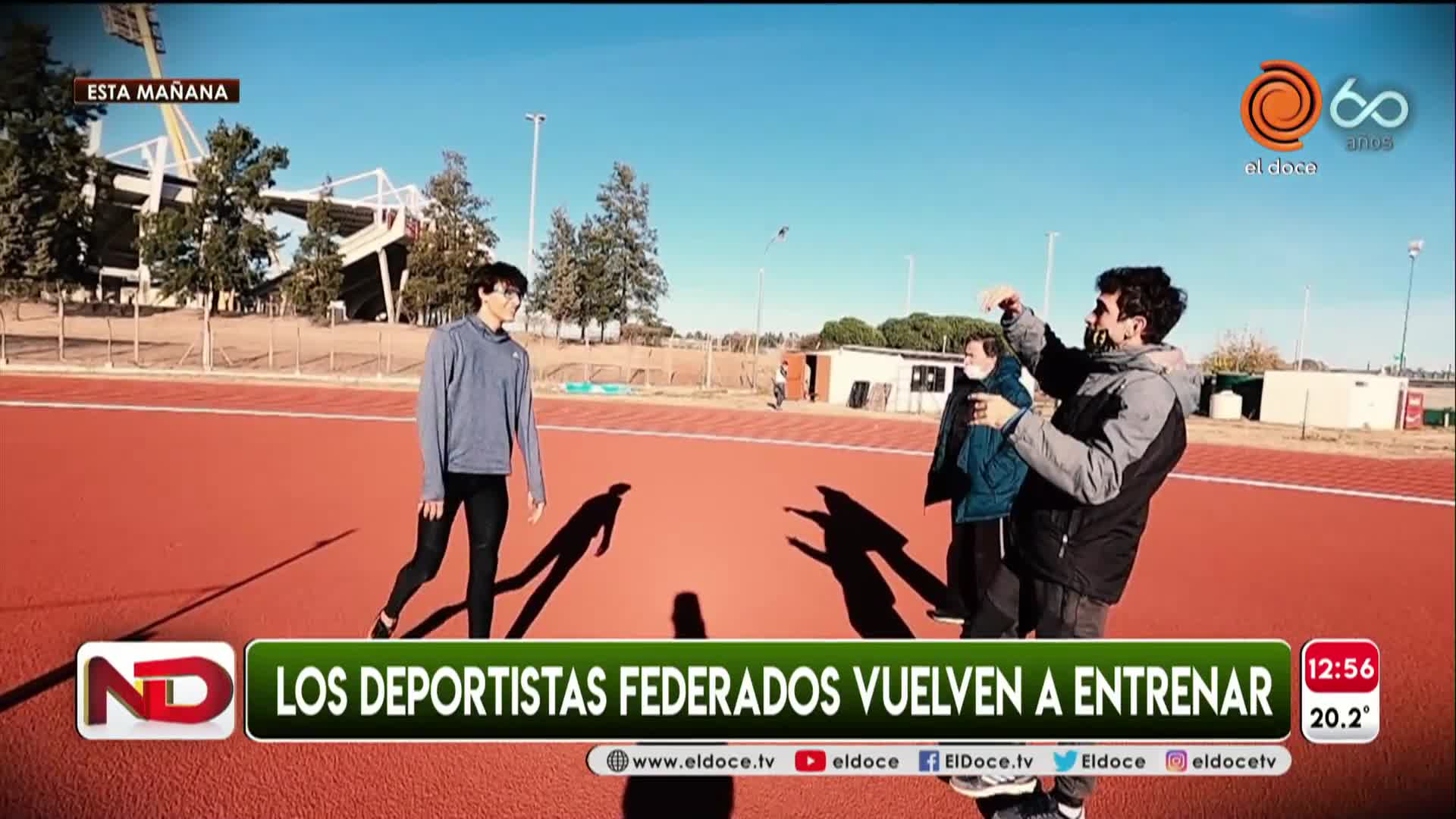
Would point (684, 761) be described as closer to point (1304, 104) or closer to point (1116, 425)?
point (1116, 425)

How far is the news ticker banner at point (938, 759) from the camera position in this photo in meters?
1.71

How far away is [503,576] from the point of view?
11.3 ft

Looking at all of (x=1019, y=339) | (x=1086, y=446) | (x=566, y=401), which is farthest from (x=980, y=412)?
(x=566, y=401)

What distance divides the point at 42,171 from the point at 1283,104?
4486 mm

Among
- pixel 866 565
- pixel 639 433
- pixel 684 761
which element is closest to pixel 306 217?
pixel 684 761

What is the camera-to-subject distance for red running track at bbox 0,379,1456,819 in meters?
1.86

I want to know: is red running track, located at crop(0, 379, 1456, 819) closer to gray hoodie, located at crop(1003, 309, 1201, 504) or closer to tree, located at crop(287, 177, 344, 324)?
tree, located at crop(287, 177, 344, 324)

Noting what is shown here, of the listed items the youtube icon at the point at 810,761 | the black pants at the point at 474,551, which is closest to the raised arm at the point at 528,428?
the black pants at the point at 474,551

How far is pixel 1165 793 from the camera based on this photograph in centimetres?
199

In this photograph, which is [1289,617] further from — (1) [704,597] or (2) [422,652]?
(2) [422,652]

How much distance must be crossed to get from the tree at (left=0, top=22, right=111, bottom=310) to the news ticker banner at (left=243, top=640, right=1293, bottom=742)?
6.70 ft

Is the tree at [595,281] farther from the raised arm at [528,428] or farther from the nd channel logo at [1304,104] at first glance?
the nd channel logo at [1304,104]

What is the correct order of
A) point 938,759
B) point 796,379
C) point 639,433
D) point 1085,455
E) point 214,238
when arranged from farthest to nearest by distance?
1. point 796,379
2. point 639,433
3. point 214,238
4. point 938,759
5. point 1085,455

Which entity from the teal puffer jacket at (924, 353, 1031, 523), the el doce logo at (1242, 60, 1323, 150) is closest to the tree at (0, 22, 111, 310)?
the teal puffer jacket at (924, 353, 1031, 523)
